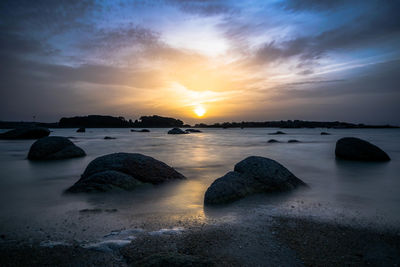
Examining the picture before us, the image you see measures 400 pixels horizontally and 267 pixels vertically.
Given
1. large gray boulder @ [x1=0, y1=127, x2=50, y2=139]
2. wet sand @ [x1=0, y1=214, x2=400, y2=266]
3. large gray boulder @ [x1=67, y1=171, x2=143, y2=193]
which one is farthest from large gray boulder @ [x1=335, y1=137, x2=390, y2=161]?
large gray boulder @ [x1=0, y1=127, x2=50, y2=139]

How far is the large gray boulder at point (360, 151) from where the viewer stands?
10125 millimetres

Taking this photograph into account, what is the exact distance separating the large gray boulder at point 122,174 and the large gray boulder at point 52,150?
5430 millimetres

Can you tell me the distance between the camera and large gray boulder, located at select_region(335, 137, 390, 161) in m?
10.1

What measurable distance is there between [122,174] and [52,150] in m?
6.93

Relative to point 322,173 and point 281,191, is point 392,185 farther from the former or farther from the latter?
point 281,191

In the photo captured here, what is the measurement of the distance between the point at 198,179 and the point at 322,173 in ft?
14.1

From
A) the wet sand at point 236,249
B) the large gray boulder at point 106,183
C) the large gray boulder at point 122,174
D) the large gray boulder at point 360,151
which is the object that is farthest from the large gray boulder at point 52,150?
the large gray boulder at point 360,151

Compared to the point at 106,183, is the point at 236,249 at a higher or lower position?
lower

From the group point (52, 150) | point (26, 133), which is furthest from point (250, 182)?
point (26, 133)

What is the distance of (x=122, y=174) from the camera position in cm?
557

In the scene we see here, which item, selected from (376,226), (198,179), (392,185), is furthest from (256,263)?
(392,185)

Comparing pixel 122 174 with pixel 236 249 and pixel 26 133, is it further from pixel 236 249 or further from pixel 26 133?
pixel 26 133

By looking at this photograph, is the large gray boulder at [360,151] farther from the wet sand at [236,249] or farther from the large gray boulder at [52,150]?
the large gray boulder at [52,150]

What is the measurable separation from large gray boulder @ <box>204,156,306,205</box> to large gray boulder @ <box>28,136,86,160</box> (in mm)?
8630
